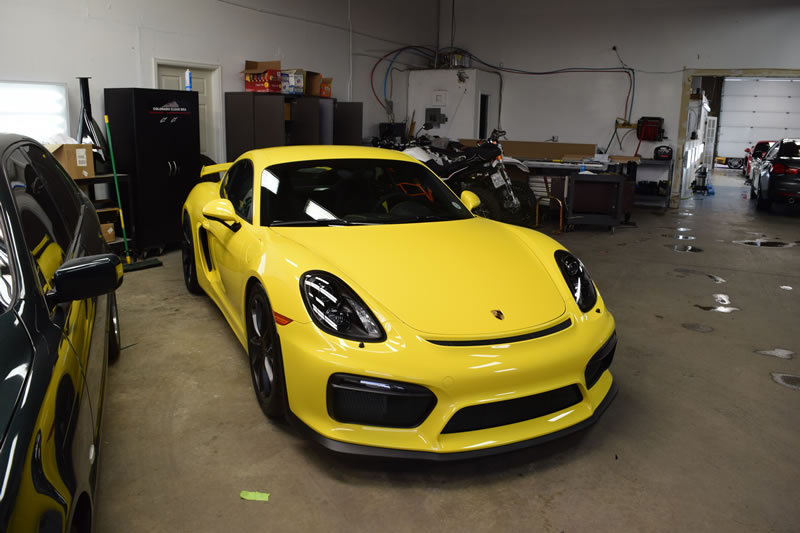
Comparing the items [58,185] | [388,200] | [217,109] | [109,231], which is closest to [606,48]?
[217,109]

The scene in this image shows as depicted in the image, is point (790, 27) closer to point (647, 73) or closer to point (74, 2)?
point (647, 73)

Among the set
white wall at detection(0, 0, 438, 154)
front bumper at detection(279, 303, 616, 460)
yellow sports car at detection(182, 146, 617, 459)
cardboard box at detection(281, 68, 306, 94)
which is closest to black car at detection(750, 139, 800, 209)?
white wall at detection(0, 0, 438, 154)

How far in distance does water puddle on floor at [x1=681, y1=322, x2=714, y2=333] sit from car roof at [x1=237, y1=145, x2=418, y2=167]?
213 cm

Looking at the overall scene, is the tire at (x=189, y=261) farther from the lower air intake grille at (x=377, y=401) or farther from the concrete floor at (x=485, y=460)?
the lower air intake grille at (x=377, y=401)

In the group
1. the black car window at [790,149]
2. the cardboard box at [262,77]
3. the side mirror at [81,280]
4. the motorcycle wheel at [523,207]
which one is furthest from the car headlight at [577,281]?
the black car window at [790,149]

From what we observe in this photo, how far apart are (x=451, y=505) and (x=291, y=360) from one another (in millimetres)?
742

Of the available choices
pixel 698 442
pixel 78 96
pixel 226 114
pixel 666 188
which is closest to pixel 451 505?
pixel 698 442

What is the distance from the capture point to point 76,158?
16.3ft

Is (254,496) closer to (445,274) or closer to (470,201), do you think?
(445,274)

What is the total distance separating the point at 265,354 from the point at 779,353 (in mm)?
2951

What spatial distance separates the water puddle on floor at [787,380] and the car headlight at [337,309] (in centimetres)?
231

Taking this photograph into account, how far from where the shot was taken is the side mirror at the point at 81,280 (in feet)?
4.79

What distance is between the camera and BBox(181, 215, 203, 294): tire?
13.6 feet

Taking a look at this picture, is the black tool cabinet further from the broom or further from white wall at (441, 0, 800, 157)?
white wall at (441, 0, 800, 157)
